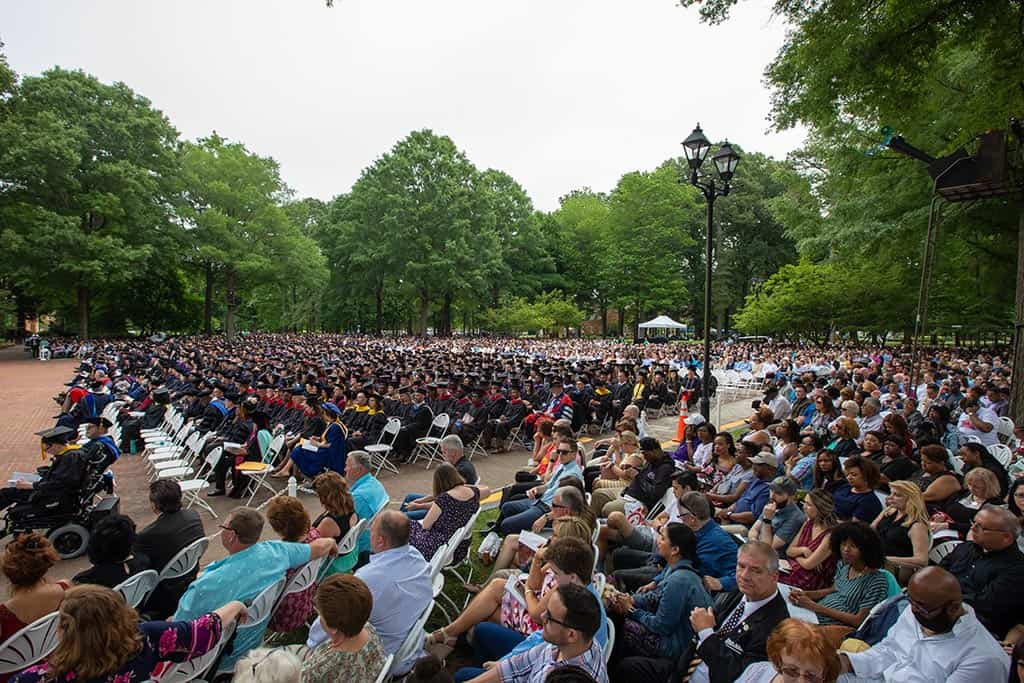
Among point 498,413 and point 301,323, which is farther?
point 301,323

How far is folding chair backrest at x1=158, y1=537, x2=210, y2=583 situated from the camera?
3434 mm

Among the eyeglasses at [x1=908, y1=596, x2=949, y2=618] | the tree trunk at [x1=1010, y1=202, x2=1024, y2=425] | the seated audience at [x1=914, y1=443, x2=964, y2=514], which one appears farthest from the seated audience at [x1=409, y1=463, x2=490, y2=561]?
the tree trunk at [x1=1010, y1=202, x2=1024, y2=425]

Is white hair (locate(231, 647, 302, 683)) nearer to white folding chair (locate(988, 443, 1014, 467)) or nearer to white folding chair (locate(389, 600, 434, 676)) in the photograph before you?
white folding chair (locate(389, 600, 434, 676))

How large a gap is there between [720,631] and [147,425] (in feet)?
40.0

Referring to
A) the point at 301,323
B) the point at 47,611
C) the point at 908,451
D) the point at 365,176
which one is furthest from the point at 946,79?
the point at 301,323

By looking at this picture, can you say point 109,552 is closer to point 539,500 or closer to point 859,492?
point 539,500

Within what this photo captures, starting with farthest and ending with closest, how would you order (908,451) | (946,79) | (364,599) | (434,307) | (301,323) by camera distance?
(301,323), (434,307), (946,79), (908,451), (364,599)

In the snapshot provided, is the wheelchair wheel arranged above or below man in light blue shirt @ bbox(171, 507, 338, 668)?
below

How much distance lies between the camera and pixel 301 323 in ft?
212

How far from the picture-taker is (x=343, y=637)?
2543 mm

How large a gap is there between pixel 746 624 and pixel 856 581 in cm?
117

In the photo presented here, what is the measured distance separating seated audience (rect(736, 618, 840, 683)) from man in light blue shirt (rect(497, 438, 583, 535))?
321 centimetres

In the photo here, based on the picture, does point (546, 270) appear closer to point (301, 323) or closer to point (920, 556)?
point (301, 323)

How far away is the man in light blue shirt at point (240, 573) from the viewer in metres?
3.03
